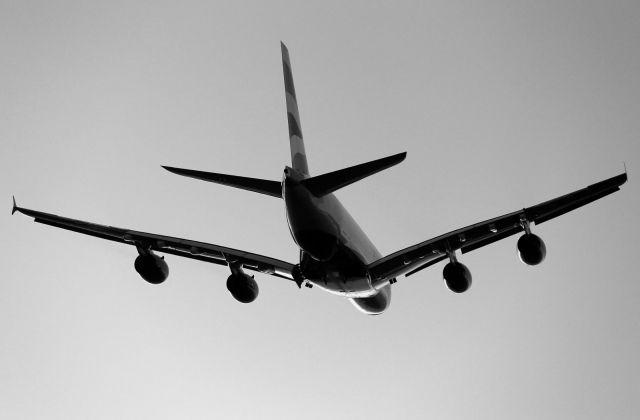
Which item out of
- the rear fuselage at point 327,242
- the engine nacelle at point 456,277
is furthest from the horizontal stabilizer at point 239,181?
the engine nacelle at point 456,277

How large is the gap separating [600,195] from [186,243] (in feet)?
39.1

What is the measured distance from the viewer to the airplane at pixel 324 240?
16578 mm

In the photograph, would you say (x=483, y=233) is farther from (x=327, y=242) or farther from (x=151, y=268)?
(x=151, y=268)

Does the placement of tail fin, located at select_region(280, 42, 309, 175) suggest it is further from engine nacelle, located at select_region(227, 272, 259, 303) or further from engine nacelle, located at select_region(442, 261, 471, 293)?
engine nacelle, located at select_region(442, 261, 471, 293)

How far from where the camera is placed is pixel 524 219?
1798 centimetres

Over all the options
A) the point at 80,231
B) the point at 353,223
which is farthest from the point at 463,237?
the point at 80,231

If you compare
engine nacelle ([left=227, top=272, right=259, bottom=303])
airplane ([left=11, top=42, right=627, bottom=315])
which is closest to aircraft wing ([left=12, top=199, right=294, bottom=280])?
airplane ([left=11, top=42, right=627, bottom=315])

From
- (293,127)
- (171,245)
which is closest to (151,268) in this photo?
(171,245)

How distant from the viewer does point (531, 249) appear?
58.5 ft

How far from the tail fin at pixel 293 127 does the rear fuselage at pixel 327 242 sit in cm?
151

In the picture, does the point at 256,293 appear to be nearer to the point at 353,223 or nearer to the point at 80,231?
the point at 353,223

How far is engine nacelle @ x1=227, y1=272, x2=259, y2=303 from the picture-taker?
20.6 metres

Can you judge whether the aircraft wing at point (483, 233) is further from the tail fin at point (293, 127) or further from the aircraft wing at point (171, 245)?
the tail fin at point (293, 127)

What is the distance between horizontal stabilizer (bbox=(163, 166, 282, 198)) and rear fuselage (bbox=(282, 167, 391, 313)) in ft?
1.62
